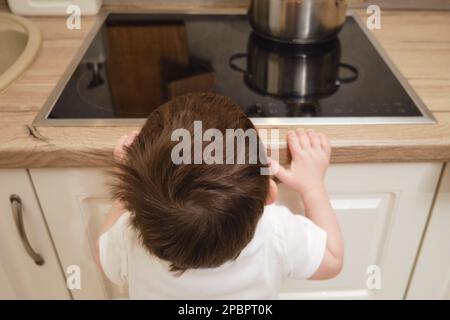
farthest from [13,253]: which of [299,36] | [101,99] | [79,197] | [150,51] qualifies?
[299,36]

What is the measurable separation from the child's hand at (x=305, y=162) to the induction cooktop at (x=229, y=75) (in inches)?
1.6

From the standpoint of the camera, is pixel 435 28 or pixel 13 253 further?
pixel 435 28

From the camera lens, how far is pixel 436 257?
800 mm

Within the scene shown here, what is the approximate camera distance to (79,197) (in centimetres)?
70

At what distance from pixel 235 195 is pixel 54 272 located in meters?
0.51

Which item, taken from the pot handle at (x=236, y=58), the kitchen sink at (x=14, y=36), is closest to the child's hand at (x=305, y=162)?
the pot handle at (x=236, y=58)

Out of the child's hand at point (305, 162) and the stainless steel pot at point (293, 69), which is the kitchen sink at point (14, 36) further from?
the child's hand at point (305, 162)

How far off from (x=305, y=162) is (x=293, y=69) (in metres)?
0.27

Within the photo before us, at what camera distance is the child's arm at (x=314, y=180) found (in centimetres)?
61

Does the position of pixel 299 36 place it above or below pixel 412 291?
above

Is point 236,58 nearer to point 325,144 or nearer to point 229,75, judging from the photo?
point 229,75
